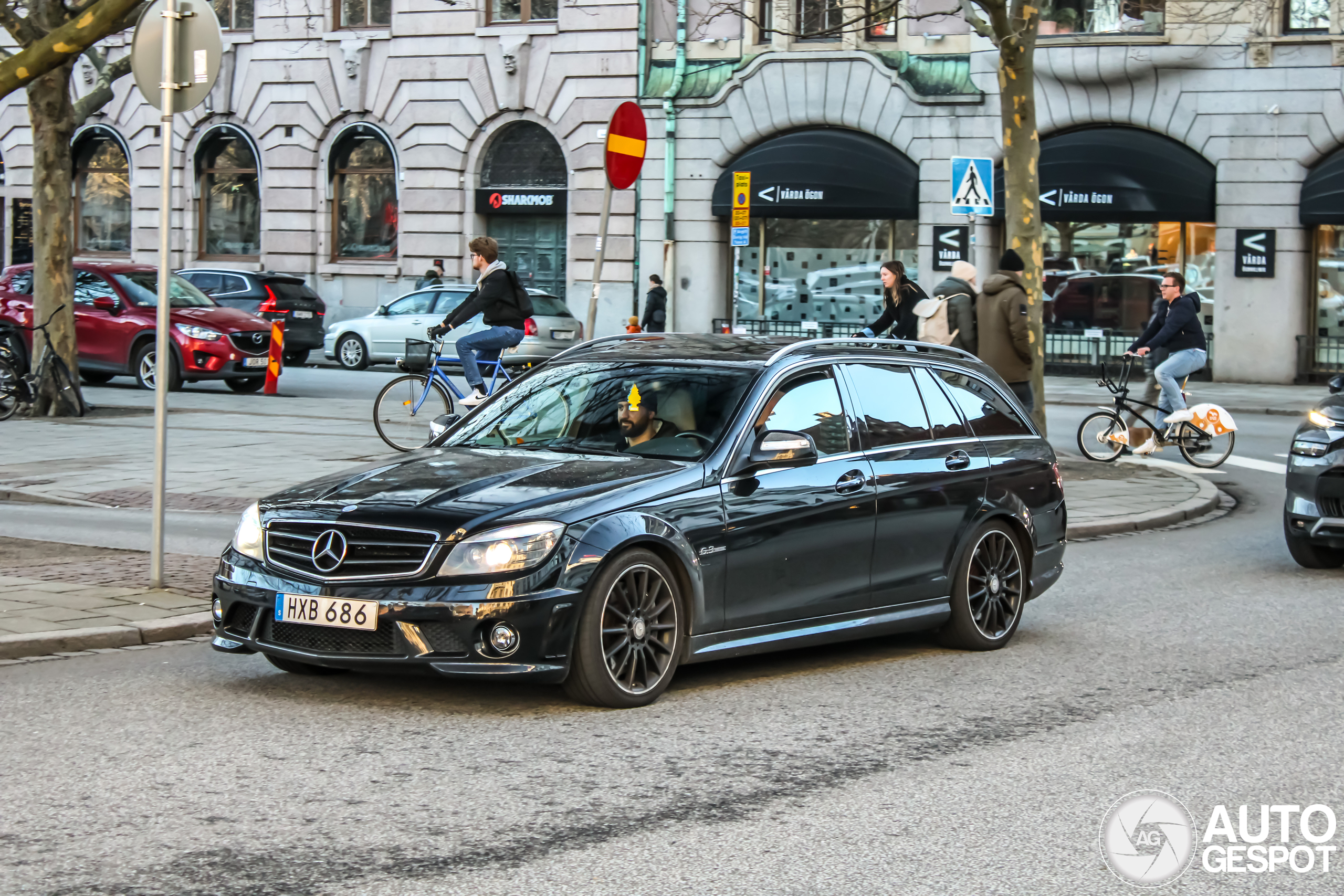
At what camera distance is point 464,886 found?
179 inches

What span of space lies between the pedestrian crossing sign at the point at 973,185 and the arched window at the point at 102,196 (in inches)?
1099

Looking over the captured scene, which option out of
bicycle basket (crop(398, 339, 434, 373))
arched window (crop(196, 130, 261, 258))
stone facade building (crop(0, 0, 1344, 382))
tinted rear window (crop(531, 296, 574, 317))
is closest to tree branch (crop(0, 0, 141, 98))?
bicycle basket (crop(398, 339, 434, 373))

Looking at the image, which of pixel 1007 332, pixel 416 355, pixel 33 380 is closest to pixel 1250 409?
pixel 1007 332

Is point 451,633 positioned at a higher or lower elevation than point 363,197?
lower

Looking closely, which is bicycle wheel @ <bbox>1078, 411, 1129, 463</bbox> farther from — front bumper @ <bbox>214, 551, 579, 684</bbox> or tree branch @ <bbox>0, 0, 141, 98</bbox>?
front bumper @ <bbox>214, 551, 579, 684</bbox>

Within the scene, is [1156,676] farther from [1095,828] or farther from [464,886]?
[464,886]

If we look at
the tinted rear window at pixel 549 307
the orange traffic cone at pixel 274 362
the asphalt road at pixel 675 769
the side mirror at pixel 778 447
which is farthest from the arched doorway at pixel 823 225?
the side mirror at pixel 778 447

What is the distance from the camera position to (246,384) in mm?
25156

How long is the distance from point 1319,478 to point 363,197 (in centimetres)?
2935

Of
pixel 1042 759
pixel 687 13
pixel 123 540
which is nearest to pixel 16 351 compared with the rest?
pixel 123 540

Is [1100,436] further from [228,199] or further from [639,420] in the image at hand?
[228,199]

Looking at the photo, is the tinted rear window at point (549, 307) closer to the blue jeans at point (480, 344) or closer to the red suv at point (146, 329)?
the red suv at point (146, 329)

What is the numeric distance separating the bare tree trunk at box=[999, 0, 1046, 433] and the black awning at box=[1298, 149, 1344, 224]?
14.0 meters

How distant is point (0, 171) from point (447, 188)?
12716 millimetres
